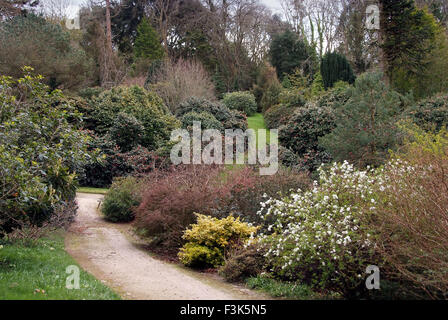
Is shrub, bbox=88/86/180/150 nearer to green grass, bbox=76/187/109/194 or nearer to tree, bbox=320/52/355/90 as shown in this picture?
green grass, bbox=76/187/109/194

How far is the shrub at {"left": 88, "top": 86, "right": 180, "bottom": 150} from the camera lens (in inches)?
813

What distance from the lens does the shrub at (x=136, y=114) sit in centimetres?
2066

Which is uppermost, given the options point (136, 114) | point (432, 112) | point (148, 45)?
point (148, 45)

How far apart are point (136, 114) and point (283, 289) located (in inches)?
624

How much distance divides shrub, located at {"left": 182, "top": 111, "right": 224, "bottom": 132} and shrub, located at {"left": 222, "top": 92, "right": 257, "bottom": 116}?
29.6 ft

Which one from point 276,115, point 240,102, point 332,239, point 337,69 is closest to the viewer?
point 332,239

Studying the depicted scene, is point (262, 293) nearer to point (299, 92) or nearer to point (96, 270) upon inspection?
point (96, 270)

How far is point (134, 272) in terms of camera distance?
7773 millimetres

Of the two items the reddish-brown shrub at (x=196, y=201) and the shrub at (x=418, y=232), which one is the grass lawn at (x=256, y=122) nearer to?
the reddish-brown shrub at (x=196, y=201)

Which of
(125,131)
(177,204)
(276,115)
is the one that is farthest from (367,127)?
(276,115)

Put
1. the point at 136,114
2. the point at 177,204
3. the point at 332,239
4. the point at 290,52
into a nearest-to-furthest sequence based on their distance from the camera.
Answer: the point at 332,239, the point at 177,204, the point at 136,114, the point at 290,52

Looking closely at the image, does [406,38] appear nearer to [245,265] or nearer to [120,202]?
[120,202]

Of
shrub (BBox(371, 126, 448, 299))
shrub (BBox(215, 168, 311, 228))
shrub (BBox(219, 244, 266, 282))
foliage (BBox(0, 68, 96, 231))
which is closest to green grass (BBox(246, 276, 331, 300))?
shrub (BBox(219, 244, 266, 282))

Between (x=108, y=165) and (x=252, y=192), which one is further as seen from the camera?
(x=108, y=165)
